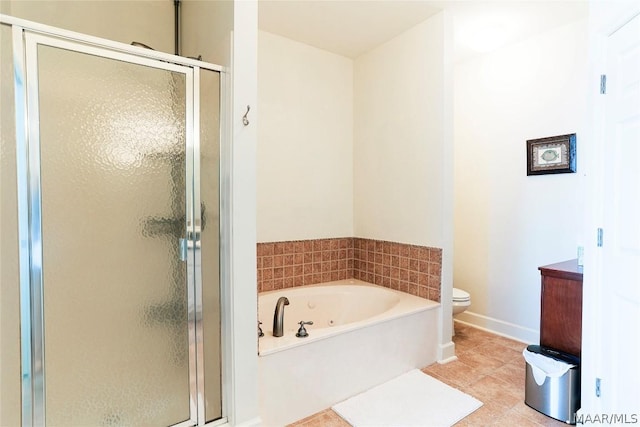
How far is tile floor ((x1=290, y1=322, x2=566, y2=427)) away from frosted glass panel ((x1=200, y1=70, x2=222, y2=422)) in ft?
1.81

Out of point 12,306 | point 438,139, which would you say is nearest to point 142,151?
point 12,306

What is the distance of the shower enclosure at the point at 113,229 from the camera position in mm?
1295

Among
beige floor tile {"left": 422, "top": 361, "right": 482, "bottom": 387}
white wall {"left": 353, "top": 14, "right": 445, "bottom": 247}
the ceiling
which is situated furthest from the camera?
white wall {"left": 353, "top": 14, "right": 445, "bottom": 247}

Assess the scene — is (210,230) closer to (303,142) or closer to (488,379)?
(303,142)

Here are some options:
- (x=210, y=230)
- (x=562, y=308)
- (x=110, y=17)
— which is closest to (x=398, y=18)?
(x=110, y=17)

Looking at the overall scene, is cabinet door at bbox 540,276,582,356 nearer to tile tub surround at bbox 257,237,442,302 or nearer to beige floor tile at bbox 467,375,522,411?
beige floor tile at bbox 467,375,522,411

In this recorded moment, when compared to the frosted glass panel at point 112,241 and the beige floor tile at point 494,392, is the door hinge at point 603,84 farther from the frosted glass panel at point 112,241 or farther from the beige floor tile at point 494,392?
the frosted glass panel at point 112,241

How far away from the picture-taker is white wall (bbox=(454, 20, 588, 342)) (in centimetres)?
266

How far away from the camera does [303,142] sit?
10.1 ft

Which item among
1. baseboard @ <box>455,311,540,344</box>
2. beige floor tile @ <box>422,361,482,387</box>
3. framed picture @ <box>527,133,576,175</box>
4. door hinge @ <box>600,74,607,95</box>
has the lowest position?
beige floor tile @ <box>422,361,482,387</box>

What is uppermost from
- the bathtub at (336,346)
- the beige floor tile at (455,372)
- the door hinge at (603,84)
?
the door hinge at (603,84)

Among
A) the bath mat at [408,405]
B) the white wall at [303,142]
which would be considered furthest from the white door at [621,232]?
the white wall at [303,142]

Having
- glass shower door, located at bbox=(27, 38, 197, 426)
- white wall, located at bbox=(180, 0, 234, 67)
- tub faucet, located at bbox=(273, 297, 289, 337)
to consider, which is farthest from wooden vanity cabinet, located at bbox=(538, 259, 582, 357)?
white wall, located at bbox=(180, 0, 234, 67)

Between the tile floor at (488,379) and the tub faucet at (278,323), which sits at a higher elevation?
the tub faucet at (278,323)
